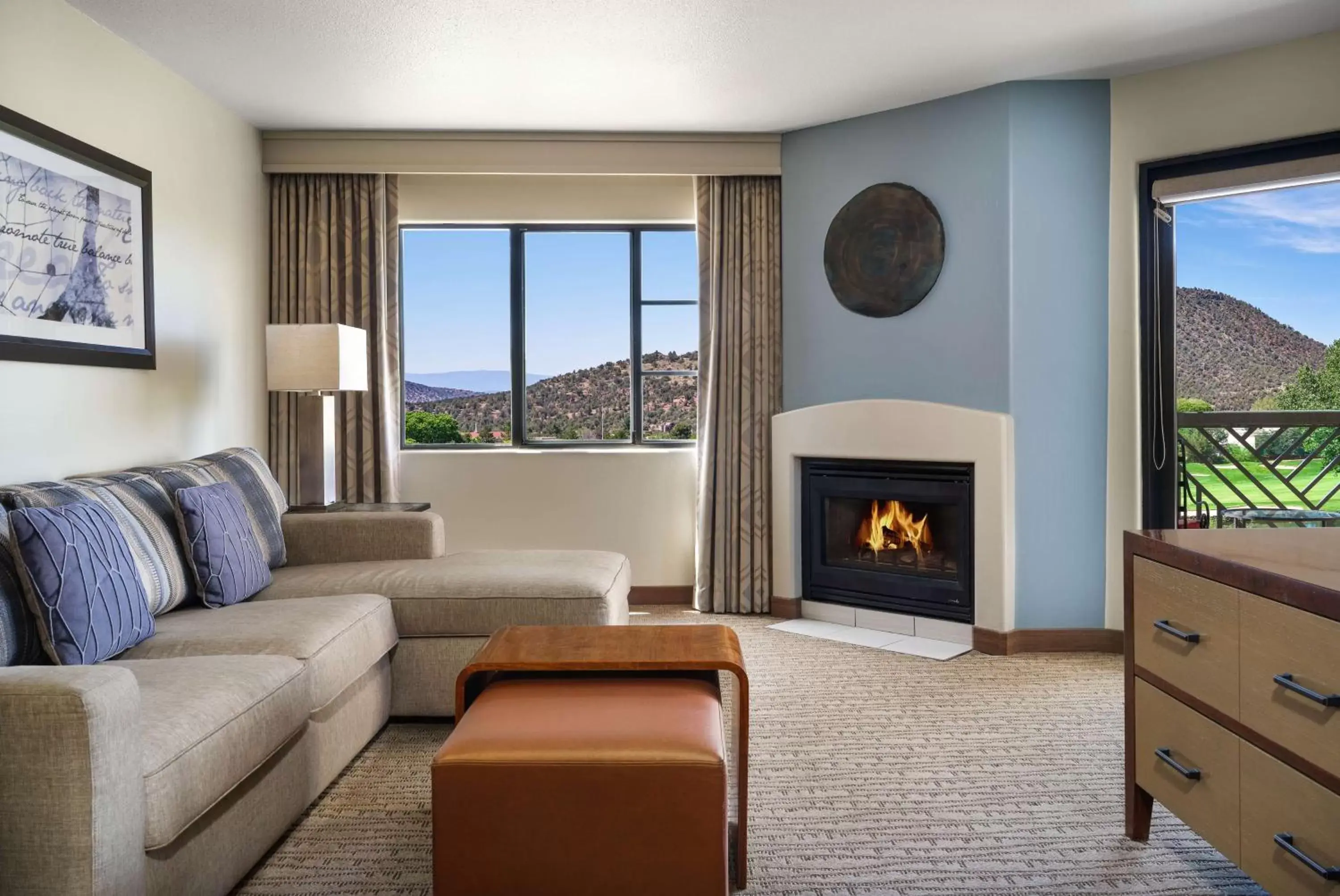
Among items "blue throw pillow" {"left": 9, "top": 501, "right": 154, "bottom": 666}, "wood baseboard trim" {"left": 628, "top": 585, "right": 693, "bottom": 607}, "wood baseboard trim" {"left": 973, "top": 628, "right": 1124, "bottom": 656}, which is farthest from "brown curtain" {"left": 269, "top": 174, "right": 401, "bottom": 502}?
"wood baseboard trim" {"left": 973, "top": 628, "right": 1124, "bottom": 656}

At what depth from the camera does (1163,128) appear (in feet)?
13.6

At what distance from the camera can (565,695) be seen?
2.23m

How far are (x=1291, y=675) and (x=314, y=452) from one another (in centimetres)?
375

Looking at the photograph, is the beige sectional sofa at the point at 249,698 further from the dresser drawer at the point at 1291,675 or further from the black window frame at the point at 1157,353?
the black window frame at the point at 1157,353

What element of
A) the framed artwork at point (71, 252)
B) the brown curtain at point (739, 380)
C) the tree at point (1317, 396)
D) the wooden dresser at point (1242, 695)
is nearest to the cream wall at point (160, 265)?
the framed artwork at point (71, 252)

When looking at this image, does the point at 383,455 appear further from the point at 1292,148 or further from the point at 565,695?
the point at 1292,148

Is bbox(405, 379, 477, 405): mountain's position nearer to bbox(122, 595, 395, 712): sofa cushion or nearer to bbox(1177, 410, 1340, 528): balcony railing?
bbox(122, 595, 395, 712): sofa cushion

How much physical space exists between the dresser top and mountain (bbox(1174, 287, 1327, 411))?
79.4 inches

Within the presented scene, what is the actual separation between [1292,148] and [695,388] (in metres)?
2.86

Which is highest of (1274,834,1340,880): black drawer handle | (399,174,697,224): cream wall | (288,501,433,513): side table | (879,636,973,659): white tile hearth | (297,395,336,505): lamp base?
(399,174,697,224): cream wall

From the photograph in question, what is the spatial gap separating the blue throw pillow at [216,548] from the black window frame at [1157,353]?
3472mm

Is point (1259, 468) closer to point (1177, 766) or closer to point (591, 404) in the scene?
point (1177, 766)

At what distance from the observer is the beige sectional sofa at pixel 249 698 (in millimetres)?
1650

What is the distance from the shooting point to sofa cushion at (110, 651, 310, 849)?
1.82 metres
